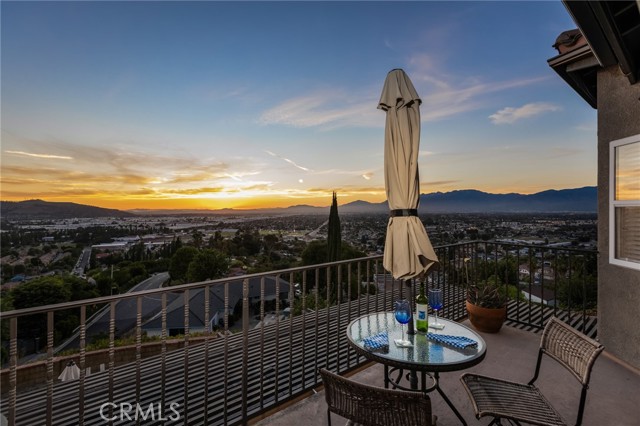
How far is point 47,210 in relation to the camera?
27.9ft

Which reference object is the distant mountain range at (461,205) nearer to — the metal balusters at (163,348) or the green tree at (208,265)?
the green tree at (208,265)

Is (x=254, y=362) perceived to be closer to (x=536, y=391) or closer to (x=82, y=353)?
(x=82, y=353)

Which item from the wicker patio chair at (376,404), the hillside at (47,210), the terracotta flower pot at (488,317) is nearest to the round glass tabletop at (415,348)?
the wicker patio chair at (376,404)

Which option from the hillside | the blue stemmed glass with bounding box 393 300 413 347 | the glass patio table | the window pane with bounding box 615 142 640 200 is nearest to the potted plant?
the window pane with bounding box 615 142 640 200

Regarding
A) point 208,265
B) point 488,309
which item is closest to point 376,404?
point 488,309

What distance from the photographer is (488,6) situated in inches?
217

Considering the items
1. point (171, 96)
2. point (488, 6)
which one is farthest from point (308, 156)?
point (488, 6)

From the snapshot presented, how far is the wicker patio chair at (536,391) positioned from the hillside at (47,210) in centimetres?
985

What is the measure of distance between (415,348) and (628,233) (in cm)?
315

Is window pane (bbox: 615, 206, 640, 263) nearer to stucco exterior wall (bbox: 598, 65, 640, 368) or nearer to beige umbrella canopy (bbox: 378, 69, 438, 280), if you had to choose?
stucco exterior wall (bbox: 598, 65, 640, 368)

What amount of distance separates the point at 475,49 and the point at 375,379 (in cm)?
683

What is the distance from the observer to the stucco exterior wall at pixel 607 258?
3.16 m

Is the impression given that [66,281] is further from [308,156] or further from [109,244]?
[308,156]

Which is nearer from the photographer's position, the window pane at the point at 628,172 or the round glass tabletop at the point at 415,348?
the round glass tabletop at the point at 415,348
